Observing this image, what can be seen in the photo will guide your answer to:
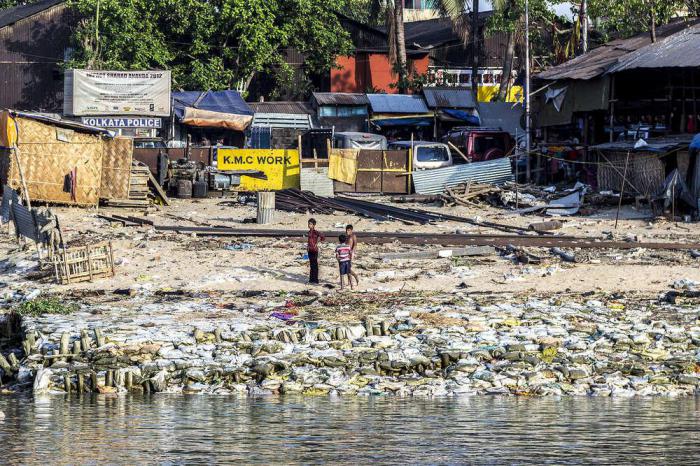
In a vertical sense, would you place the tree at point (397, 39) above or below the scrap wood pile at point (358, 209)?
above

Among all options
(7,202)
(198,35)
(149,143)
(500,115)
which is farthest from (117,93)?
(7,202)

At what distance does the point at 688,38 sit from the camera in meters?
33.6

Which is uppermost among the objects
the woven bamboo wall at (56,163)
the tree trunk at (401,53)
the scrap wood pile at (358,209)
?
the tree trunk at (401,53)

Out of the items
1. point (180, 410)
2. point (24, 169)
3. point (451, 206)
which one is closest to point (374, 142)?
point (451, 206)

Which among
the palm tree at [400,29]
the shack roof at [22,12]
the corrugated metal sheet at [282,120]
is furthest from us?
the shack roof at [22,12]

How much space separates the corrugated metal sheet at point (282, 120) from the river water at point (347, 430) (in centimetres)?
3096

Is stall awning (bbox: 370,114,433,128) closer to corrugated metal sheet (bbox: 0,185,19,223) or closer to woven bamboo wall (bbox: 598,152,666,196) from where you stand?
woven bamboo wall (bbox: 598,152,666,196)

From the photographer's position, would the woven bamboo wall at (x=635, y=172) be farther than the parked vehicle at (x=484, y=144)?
No

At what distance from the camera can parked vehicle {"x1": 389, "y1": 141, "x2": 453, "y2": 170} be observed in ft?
111

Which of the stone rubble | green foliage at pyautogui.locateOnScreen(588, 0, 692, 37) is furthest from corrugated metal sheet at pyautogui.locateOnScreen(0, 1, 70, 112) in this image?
the stone rubble

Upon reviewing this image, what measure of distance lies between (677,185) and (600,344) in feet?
46.5

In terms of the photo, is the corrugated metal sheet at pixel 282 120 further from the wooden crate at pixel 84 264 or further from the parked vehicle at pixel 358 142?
the wooden crate at pixel 84 264

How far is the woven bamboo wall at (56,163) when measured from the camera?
28219 mm

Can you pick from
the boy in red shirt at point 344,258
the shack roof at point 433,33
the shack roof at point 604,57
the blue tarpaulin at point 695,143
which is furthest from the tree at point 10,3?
the boy in red shirt at point 344,258
